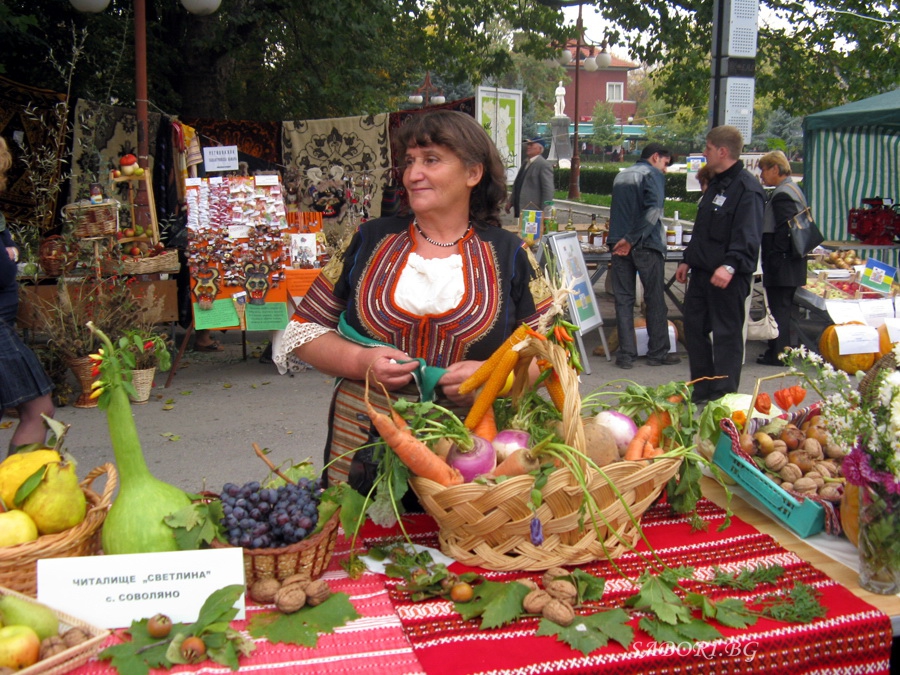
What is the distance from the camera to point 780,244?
6340 millimetres

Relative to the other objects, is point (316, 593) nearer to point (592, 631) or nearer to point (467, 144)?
point (592, 631)

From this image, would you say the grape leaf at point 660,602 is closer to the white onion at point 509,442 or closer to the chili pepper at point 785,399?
the white onion at point 509,442

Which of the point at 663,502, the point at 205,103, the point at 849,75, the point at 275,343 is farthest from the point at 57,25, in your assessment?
the point at 849,75

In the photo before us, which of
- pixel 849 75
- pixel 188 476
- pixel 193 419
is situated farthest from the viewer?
pixel 849 75

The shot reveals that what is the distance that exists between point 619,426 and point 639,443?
0.20 feet

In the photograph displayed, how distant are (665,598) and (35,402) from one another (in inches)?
110

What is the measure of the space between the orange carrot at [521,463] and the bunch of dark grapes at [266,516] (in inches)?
14.9

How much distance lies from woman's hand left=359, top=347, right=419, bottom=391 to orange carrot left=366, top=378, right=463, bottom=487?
36cm

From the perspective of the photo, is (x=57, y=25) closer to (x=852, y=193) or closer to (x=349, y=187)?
(x=349, y=187)

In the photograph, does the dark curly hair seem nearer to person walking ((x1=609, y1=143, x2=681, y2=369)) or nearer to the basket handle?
the basket handle

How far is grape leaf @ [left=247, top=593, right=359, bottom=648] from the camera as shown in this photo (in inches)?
52.4

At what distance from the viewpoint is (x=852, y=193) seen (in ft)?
28.0

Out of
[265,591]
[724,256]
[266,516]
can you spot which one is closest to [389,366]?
[266,516]

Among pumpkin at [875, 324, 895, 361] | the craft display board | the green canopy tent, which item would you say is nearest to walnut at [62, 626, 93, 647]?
pumpkin at [875, 324, 895, 361]
